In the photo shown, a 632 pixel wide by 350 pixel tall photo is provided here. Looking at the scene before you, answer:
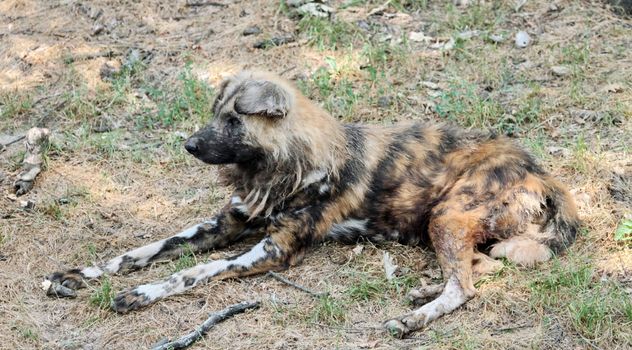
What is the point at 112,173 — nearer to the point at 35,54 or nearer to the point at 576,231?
the point at 35,54

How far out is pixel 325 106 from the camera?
7.02m

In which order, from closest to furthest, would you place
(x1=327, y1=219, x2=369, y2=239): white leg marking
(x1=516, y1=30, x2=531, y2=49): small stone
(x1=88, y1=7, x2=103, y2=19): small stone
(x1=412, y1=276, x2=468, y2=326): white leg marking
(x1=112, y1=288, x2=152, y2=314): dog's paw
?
(x1=412, y1=276, x2=468, y2=326): white leg marking, (x1=112, y1=288, x2=152, y2=314): dog's paw, (x1=327, y1=219, x2=369, y2=239): white leg marking, (x1=516, y1=30, x2=531, y2=49): small stone, (x1=88, y1=7, x2=103, y2=19): small stone

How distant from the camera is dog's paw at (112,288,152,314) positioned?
184 inches

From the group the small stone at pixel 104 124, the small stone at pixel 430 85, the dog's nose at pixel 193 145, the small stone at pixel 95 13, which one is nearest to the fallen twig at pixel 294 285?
the dog's nose at pixel 193 145

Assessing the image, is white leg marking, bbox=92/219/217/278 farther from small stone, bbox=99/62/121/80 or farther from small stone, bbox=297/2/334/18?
small stone, bbox=297/2/334/18

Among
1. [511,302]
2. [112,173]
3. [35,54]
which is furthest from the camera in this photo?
[35,54]

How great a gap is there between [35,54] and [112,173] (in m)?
2.10

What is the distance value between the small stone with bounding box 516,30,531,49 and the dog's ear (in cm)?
320

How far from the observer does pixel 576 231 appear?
5.11m

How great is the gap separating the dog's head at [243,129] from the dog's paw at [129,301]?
906 millimetres

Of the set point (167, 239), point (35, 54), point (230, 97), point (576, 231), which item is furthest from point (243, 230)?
point (35, 54)

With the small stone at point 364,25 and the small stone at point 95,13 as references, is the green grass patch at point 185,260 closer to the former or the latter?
the small stone at point 364,25

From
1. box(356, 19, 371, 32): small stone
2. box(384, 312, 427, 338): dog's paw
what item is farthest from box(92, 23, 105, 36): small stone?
box(384, 312, 427, 338): dog's paw

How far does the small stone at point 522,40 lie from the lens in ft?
24.7
